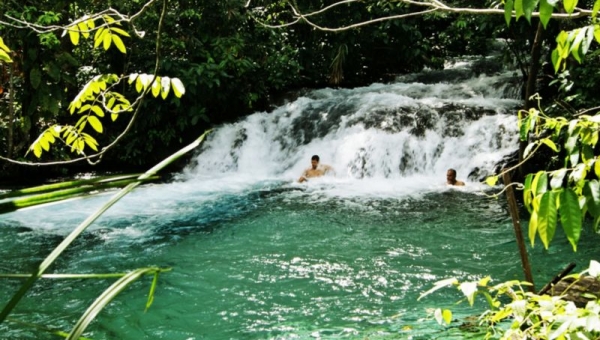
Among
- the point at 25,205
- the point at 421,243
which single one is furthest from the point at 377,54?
the point at 25,205

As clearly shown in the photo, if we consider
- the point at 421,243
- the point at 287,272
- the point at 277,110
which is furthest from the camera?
the point at 277,110

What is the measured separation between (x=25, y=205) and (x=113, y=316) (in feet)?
15.6

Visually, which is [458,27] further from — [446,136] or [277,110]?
[277,110]

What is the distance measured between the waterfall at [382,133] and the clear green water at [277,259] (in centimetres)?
152

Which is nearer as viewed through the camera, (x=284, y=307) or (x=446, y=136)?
(x=284, y=307)

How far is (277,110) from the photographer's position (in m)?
13.7

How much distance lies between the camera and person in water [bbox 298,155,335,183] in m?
10.8

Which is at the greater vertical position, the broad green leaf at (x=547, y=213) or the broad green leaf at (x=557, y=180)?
the broad green leaf at (x=557, y=180)

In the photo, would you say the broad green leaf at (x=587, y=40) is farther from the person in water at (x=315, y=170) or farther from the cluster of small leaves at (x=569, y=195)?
the person in water at (x=315, y=170)

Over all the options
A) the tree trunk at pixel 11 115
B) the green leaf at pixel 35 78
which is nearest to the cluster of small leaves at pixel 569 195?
the tree trunk at pixel 11 115

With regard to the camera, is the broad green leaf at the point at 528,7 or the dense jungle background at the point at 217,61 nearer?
the broad green leaf at the point at 528,7

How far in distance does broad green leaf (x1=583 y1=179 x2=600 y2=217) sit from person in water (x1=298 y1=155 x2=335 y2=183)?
8.96 metres

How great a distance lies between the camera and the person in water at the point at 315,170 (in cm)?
1081

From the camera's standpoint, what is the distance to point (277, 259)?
6609 mm
